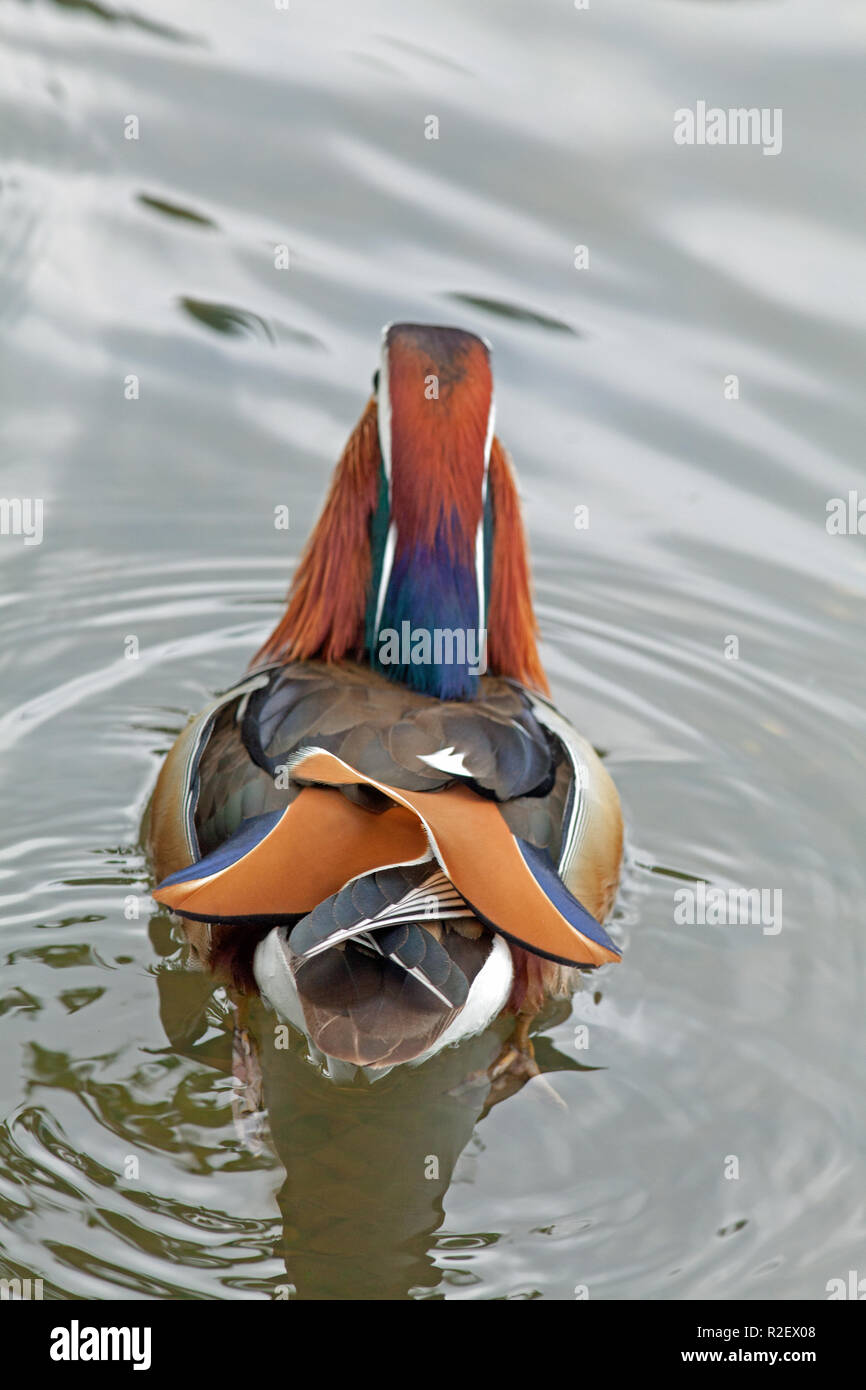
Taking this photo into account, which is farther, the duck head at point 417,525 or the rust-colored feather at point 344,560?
the rust-colored feather at point 344,560

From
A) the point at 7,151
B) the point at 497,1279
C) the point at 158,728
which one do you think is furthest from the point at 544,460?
the point at 497,1279

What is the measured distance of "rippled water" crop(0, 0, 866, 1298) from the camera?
4395 millimetres

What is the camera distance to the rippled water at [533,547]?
4.39 metres

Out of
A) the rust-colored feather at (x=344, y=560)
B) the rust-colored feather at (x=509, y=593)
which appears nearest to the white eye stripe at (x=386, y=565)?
the rust-colored feather at (x=344, y=560)

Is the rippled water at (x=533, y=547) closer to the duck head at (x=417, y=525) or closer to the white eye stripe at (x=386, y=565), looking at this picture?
the duck head at (x=417, y=525)

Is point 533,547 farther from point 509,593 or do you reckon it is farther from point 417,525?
point 417,525

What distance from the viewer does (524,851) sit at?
439cm

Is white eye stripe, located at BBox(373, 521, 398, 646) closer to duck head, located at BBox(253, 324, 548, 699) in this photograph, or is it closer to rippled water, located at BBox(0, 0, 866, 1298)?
duck head, located at BBox(253, 324, 548, 699)

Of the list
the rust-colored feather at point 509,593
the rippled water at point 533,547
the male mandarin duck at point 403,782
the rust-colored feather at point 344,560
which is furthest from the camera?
the rust-colored feather at point 509,593

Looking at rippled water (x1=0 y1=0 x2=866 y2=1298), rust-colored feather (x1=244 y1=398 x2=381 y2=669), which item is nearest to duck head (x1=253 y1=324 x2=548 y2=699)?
rust-colored feather (x1=244 y1=398 x2=381 y2=669)

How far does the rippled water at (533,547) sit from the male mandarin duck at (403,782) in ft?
1.25

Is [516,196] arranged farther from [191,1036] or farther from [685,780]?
[191,1036]

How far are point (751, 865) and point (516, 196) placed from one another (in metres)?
4.88

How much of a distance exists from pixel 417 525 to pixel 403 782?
981 mm
